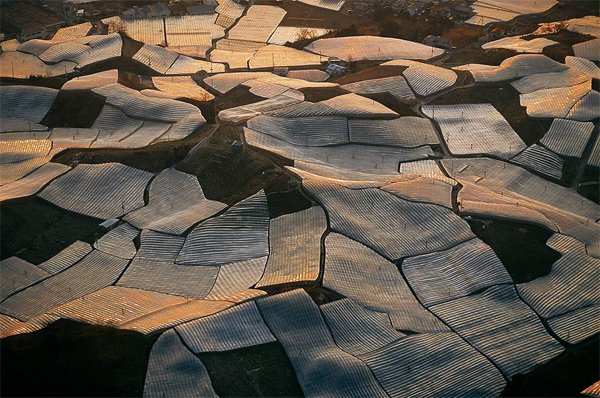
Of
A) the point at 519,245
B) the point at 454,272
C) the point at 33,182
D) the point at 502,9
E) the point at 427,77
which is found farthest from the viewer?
the point at 502,9

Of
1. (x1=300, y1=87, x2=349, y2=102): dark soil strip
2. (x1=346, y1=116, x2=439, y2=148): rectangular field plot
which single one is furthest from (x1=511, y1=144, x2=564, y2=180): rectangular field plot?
(x1=300, y1=87, x2=349, y2=102): dark soil strip

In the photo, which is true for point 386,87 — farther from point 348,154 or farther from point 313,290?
point 313,290

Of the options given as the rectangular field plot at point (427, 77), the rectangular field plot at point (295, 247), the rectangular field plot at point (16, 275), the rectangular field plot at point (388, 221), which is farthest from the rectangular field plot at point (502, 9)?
the rectangular field plot at point (16, 275)

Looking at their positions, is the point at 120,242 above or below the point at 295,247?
below

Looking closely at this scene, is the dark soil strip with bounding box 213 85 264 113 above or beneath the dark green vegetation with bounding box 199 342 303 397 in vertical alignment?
above

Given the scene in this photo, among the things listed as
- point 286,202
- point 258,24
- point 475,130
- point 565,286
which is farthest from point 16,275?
point 258,24

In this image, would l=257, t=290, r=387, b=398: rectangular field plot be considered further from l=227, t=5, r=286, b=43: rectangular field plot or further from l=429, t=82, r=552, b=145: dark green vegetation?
l=227, t=5, r=286, b=43: rectangular field plot

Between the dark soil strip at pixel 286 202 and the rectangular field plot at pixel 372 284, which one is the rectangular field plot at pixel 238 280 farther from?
the dark soil strip at pixel 286 202
